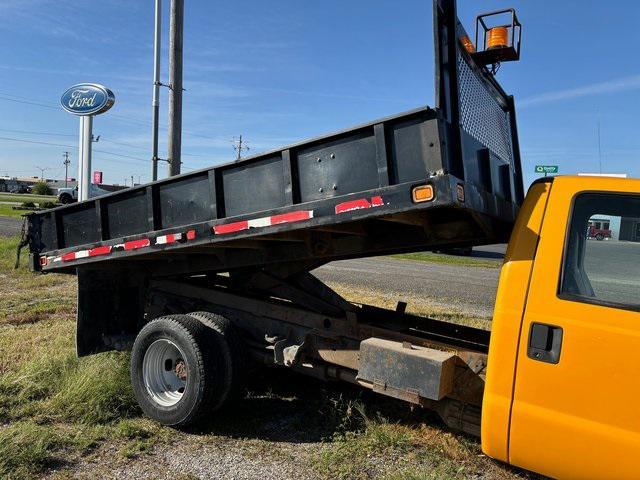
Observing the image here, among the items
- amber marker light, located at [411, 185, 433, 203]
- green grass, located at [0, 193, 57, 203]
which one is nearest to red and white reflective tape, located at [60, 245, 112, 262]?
amber marker light, located at [411, 185, 433, 203]

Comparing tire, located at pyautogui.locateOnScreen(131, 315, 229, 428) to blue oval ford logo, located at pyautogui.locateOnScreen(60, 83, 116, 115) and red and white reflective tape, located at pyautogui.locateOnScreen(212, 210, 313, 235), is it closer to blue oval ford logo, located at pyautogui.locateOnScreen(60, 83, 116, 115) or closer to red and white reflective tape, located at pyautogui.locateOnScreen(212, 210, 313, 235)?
red and white reflective tape, located at pyautogui.locateOnScreen(212, 210, 313, 235)

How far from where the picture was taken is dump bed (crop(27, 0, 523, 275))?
9.80 ft

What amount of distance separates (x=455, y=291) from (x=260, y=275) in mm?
7454

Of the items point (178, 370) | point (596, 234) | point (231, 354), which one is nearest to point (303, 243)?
point (231, 354)

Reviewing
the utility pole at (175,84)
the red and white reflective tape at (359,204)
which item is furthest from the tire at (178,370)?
the utility pole at (175,84)

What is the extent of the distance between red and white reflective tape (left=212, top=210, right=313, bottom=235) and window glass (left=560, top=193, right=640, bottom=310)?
4.87 feet

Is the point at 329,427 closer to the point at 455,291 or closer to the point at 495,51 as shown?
the point at 495,51

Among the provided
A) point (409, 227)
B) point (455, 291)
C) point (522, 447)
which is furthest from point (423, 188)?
point (455, 291)

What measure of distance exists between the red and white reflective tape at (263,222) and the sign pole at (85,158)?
860 centimetres

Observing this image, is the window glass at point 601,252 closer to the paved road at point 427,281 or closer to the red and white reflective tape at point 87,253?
the red and white reflective tape at point 87,253

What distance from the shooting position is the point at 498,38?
154 inches

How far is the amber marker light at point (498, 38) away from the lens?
390 centimetres

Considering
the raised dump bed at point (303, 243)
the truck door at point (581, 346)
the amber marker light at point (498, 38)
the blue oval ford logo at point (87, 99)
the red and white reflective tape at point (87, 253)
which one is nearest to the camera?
the truck door at point (581, 346)

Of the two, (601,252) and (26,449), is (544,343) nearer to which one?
(601,252)
